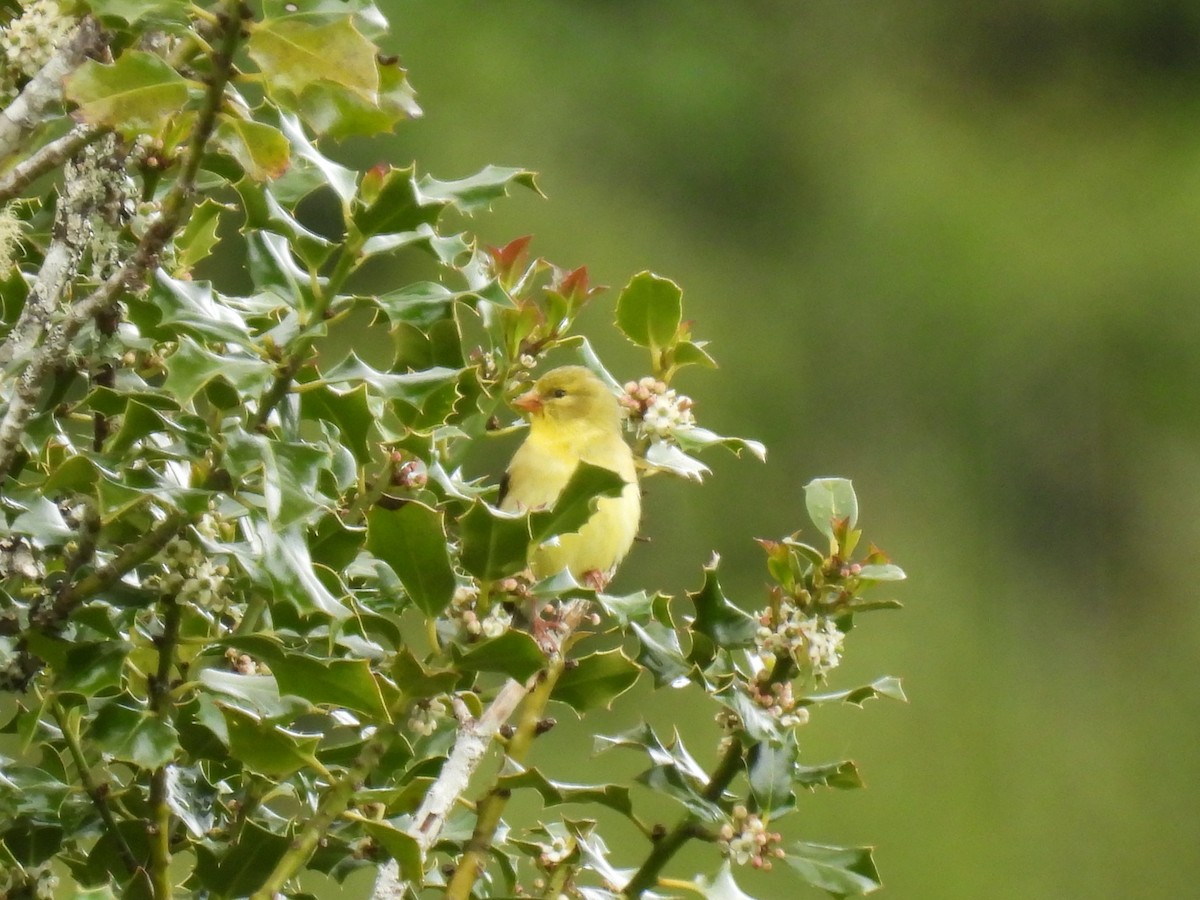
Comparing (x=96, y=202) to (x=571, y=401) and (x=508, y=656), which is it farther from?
(x=571, y=401)

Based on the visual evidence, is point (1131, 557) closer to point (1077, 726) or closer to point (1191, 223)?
point (1077, 726)

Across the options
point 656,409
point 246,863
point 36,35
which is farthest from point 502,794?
point 36,35

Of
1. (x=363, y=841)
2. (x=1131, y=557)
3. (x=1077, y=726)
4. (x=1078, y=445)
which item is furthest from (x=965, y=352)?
(x=363, y=841)

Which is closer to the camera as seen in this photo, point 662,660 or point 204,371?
point 204,371

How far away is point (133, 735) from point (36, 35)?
0.40 meters

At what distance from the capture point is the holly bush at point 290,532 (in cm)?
76

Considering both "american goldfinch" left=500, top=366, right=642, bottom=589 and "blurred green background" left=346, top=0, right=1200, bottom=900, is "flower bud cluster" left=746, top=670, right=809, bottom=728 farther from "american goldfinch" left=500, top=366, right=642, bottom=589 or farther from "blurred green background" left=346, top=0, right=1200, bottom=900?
"blurred green background" left=346, top=0, right=1200, bottom=900

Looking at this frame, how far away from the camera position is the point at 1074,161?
5.80m

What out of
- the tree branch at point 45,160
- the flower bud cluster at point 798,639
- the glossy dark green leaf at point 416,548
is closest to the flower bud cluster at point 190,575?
the glossy dark green leaf at point 416,548

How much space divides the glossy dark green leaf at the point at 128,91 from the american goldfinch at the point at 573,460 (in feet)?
3.36

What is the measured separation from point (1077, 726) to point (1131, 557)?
704 millimetres

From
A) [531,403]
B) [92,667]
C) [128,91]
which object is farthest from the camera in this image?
[531,403]

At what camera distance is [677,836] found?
0.91 m

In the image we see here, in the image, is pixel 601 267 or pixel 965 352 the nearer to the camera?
pixel 601 267
